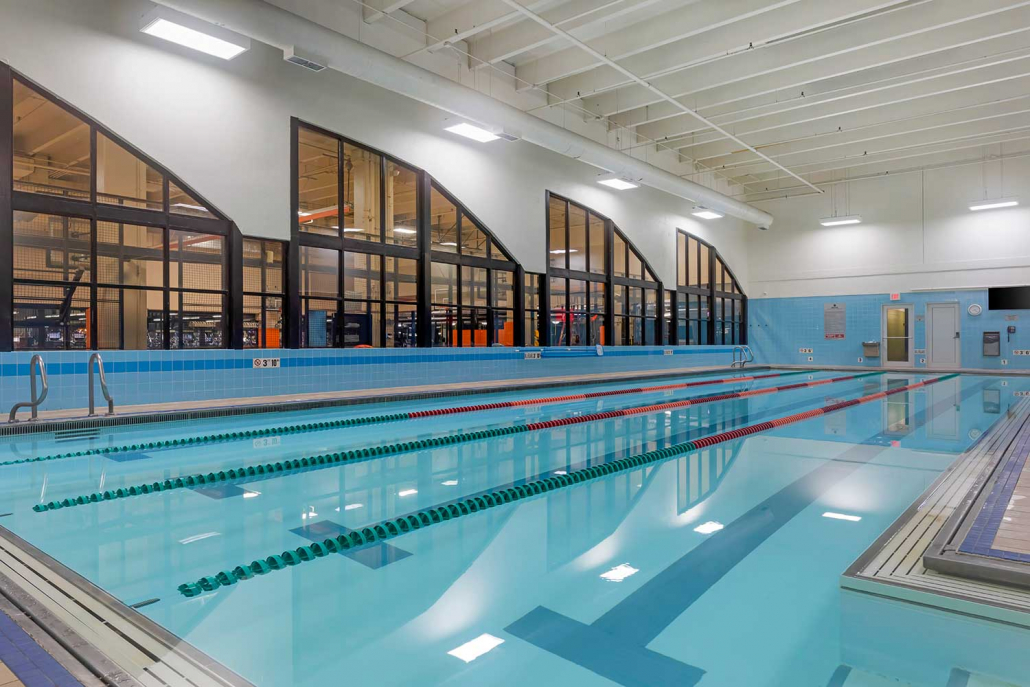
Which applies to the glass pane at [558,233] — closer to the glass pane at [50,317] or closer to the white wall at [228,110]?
the white wall at [228,110]

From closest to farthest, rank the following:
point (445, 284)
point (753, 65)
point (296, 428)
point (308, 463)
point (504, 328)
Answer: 1. point (308, 463)
2. point (296, 428)
3. point (753, 65)
4. point (445, 284)
5. point (504, 328)

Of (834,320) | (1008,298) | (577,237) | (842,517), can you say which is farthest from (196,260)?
(1008,298)

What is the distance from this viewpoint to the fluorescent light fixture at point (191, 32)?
6961 mm

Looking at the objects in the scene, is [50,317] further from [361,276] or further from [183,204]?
[361,276]

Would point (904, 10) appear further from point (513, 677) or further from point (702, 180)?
point (513, 677)

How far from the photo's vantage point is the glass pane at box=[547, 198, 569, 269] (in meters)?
14.2

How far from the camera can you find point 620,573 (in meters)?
2.73

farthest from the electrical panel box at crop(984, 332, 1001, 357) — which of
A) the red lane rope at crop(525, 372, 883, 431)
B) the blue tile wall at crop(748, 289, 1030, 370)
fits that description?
the red lane rope at crop(525, 372, 883, 431)

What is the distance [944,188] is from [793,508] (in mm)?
17752

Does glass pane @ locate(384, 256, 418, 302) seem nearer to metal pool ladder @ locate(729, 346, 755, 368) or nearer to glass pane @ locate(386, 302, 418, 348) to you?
glass pane @ locate(386, 302, 418, 348)

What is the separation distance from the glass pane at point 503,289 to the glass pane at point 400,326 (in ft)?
6.62

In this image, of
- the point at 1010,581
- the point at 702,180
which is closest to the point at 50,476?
the point at 1010,581

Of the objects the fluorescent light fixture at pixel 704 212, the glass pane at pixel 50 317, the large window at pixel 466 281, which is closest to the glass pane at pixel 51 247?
the glass pane at pixel 50 317

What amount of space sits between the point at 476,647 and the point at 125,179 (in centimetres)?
784
